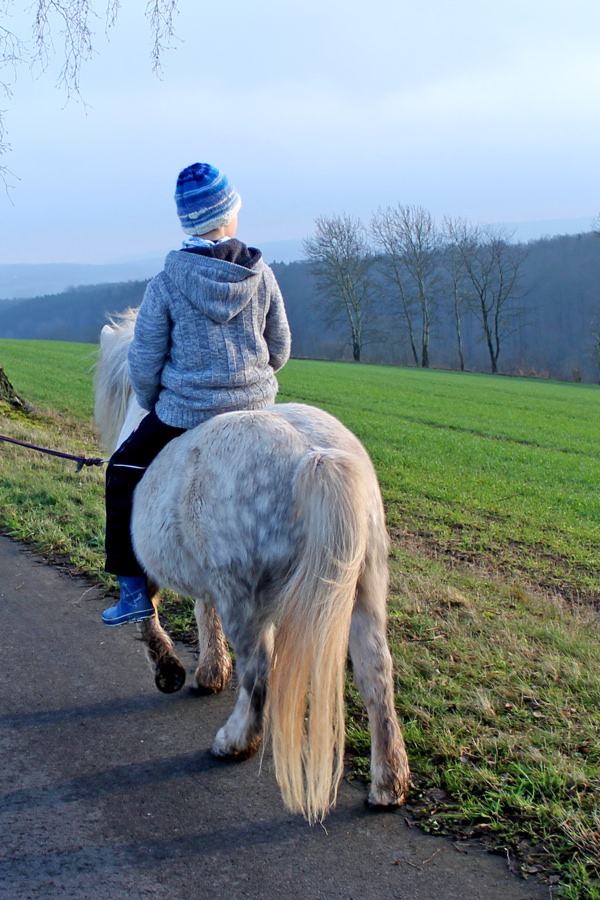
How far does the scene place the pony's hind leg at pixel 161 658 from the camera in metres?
3.53

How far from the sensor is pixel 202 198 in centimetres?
321

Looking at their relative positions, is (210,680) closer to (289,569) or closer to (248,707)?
(248,707)

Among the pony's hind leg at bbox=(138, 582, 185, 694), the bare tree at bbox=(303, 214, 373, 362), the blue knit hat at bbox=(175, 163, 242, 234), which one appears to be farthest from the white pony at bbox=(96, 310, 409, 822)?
the bare tree at bbox=(303, 214, 373, 362)

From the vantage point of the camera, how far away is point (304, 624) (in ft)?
8.82

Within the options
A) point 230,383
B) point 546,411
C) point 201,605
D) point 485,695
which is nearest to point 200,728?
point 201,605

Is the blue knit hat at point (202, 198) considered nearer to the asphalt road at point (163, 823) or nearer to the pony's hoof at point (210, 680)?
the pony's hoof at point (210, 680)

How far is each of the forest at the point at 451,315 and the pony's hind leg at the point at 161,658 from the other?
256 feet

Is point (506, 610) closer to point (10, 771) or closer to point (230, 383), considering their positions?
point (230, 383)

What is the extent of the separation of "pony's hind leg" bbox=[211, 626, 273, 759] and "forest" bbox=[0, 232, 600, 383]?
78.5 m

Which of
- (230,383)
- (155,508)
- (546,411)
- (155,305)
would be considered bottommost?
(546,411)

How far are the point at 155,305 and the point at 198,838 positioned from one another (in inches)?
86.5

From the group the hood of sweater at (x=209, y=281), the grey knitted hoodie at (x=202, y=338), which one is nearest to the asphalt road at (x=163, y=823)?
the grey knitted hoodie at (x=202, y=338)

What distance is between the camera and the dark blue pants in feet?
11.1

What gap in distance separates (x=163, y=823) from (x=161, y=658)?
3.24 feet
